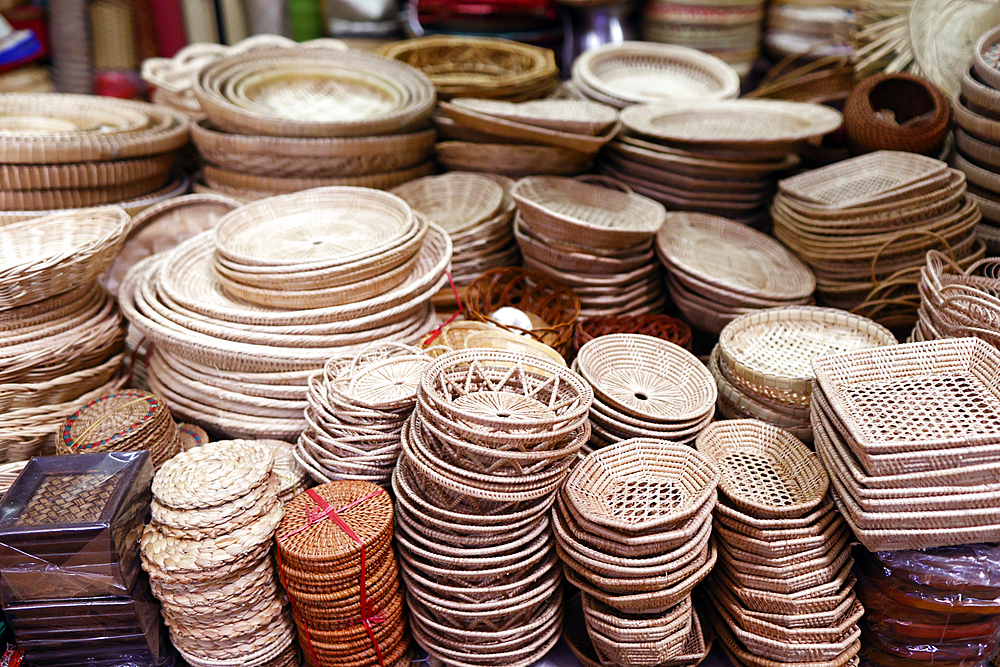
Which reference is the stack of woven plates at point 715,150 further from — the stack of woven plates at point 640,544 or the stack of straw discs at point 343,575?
the stack of straw discs at point 343,575

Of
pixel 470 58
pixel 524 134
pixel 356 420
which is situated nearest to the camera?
pixel 356 420

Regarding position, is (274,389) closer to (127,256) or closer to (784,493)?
(127,256)

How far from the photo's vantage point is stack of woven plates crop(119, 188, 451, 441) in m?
2.10

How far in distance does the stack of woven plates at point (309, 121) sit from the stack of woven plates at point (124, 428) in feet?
3.47

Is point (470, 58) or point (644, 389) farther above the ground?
point (470, 58)

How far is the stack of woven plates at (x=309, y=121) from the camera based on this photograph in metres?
2.69

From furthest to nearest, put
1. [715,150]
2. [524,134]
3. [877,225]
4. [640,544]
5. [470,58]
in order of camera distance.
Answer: [470,58] → [715,150] → [524,134] → [877,225] → [640,544]

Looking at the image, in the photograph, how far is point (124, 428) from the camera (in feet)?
6.43

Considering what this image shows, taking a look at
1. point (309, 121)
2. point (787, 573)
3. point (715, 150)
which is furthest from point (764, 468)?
point (309, 121)

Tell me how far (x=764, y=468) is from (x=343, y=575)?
1.12 metres

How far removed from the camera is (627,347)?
230 centimetres

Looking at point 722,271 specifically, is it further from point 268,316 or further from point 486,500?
point 268,316

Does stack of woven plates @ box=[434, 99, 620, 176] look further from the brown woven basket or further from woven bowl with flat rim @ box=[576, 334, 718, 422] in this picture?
woven bowl with flat rim @ box=[576, 334, 718, 422]

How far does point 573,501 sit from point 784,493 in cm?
56
